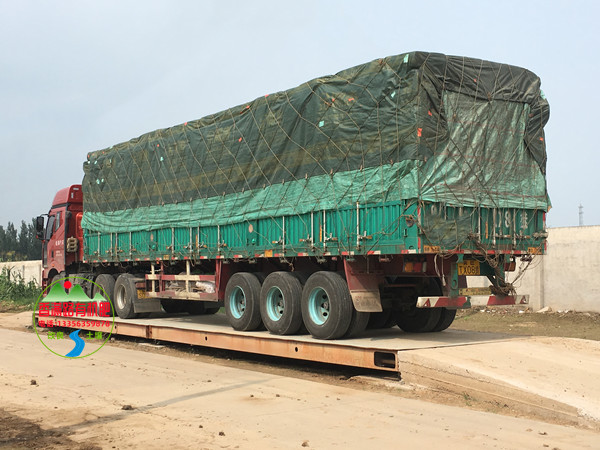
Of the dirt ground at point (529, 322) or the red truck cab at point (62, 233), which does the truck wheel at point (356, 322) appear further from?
the red truck cab at point (62, 233)

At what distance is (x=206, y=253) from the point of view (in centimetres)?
1416

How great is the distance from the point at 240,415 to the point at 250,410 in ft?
0.87

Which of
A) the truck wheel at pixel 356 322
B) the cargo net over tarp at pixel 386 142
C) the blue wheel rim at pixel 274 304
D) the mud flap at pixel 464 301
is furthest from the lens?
the blue wheel rim at pixel 274 304

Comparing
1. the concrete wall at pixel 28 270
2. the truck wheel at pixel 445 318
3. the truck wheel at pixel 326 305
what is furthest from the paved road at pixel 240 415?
the concrete wall at pixel 28 270

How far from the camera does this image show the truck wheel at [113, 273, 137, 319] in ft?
54.5

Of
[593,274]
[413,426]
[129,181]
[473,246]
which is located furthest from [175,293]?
[593,274]

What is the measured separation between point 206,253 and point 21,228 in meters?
90.4

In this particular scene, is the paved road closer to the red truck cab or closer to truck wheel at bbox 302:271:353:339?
truck wheel at bbox 302:271:353:339

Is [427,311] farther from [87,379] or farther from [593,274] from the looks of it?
[593,274]

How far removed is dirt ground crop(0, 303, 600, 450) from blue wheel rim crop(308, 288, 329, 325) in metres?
0.90

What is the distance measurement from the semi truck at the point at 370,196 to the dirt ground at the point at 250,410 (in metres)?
1.28

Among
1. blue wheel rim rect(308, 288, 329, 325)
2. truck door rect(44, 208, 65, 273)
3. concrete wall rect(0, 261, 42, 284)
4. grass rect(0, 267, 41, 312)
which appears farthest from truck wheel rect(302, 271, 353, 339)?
concrete wall rect(0, 261, 42, 284)

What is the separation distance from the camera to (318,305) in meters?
11.2

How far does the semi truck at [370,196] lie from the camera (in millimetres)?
9984
